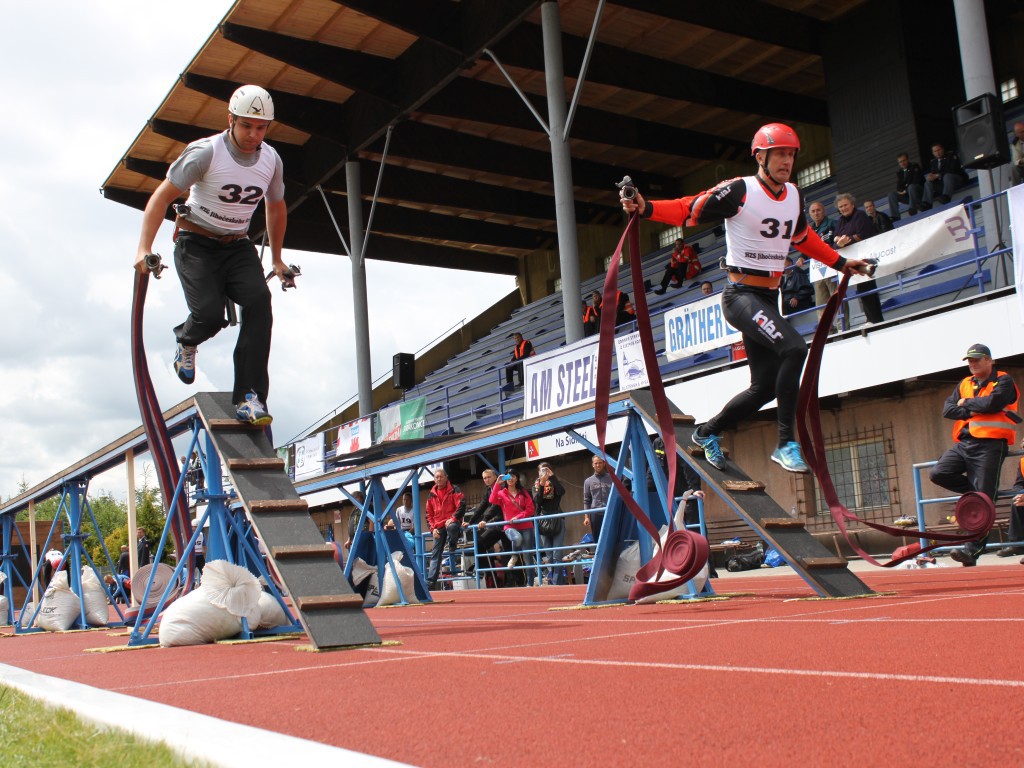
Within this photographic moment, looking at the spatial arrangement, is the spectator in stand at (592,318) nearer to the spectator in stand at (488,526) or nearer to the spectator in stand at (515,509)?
the spectator in stand at (488,526)

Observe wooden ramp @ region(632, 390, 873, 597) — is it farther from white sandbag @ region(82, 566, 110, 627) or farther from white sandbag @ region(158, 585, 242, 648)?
white sandbag @ region(82, 566, 110, 627)

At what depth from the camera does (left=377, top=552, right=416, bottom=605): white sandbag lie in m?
11.1

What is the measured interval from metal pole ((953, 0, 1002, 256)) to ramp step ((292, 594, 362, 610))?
396 inches

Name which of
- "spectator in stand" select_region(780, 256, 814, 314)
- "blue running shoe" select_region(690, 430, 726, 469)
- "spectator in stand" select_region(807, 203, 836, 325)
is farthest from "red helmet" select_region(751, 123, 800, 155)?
"spectator in stand" select_region(780, 256, 814, 314)

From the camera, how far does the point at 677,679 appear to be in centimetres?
300

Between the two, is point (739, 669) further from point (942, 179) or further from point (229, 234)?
point (942, 179)

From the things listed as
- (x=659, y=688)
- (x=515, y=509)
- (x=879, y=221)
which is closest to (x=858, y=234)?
(x=879, y=221)

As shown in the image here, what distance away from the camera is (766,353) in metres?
6.06

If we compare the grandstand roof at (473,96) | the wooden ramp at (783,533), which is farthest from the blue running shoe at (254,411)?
the grandstand roof at (473,96)

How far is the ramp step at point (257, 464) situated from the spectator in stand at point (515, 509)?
25.4 feet

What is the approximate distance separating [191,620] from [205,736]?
165 inches

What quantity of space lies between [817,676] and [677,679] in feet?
1.29

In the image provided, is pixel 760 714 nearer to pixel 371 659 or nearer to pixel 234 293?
pixel 371 659

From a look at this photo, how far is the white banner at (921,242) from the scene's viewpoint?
1171 cm
